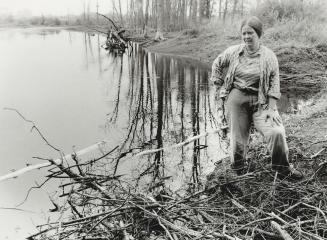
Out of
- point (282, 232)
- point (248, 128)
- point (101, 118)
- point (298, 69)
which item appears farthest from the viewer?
point (298, 69)

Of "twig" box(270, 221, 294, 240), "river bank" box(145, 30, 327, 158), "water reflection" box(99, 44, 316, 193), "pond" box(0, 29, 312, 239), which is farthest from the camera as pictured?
"river bank" box(145, 30, 327, 158)

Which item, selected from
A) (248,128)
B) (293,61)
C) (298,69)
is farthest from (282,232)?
(293,61)

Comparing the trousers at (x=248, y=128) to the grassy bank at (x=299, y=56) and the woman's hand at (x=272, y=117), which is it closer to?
the woman's hand at (x=272, y=117)

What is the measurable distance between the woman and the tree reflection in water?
1169 mm

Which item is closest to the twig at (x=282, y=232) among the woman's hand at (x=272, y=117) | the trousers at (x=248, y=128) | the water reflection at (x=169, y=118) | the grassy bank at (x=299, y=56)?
the trousers at (x=248, y=128)

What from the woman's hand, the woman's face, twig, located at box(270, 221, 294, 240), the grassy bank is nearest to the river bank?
the grassy bank

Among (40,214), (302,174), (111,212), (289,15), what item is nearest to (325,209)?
(302,174)

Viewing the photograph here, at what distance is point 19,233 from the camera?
181 inches

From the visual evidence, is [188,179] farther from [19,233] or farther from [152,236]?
[19,233]

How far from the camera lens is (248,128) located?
477 centimetres

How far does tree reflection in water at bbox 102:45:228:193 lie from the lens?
238 inches

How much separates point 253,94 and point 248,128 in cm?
43

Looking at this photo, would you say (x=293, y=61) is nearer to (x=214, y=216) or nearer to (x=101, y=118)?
(x=101, y=118)

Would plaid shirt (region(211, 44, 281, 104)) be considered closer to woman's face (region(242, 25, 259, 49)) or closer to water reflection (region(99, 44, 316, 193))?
woman's face (region(242, 25, 259, 49))
